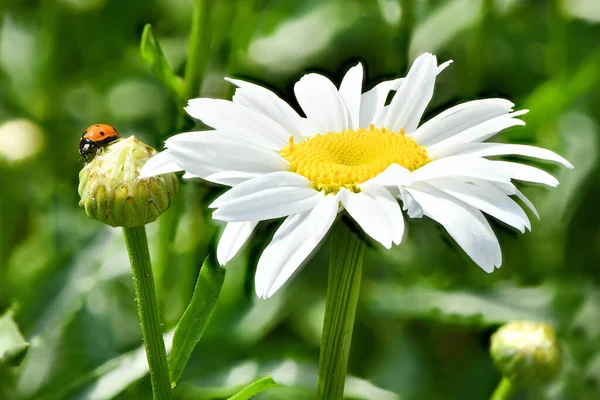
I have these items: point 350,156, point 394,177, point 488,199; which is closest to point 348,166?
point 350,156

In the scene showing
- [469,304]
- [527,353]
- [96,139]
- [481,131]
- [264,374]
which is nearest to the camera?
[481,131]

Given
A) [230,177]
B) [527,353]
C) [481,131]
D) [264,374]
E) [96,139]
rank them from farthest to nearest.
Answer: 1. [264,374]
2. [527,353]
3. [96,139]
4. [481,131]
5. [230,177]

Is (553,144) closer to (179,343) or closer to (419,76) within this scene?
(419,76)

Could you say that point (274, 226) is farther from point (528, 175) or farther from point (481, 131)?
point (528, 175)

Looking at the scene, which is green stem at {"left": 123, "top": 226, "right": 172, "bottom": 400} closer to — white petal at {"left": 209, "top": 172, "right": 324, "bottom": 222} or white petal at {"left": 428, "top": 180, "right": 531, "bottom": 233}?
white petal at {"left": 209, "top": 172, "right": 324, "bottom": 222}

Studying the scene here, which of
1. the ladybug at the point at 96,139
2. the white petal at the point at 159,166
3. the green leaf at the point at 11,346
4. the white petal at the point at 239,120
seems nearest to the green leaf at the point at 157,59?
the ladybug at the point at 96,139

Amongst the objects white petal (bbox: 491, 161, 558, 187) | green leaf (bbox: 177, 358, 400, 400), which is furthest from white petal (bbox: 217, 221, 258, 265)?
green leaf (bbox: 177, 358, 400, 400)

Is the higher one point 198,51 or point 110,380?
point 198,51
